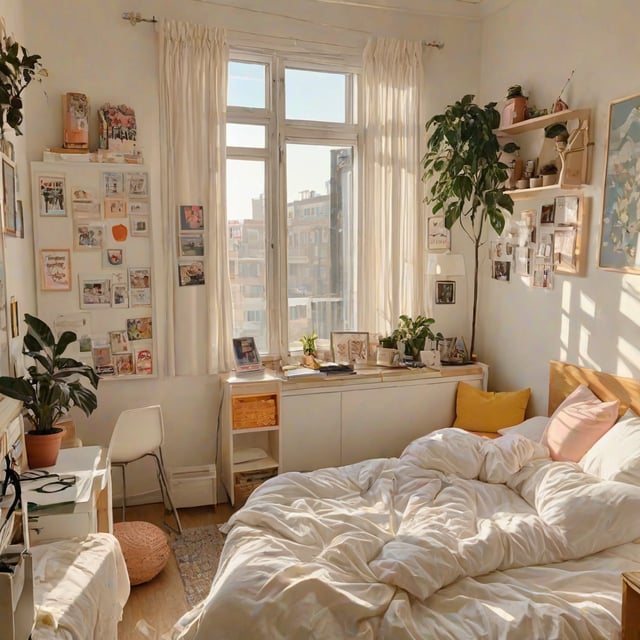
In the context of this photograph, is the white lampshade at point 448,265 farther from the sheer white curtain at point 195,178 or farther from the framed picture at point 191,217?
the framed picture at point 191,217

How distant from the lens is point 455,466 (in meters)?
2.97

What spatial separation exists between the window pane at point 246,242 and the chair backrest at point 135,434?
0.89 meters

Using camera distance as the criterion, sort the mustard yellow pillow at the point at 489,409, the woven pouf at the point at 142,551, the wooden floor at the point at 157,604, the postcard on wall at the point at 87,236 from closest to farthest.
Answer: the wooden floor at the point at 157,604, the woven pouf at the point at 142,551, the postcard on wall at the point at 87,236, the mustard yellow pillow at the point at 489,409

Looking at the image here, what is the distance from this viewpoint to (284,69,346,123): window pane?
13.2 feet

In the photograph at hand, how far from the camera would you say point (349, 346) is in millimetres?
4098

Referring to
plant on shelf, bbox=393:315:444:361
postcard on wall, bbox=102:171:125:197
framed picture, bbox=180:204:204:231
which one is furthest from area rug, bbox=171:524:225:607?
postcard on wall, bbox=102:171:125:197

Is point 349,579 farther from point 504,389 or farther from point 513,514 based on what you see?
point 504,389

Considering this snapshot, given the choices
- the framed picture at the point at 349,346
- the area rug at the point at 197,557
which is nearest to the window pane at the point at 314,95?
the framed picture at the point at 349,346

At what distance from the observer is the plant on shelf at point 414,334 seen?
4.12 m

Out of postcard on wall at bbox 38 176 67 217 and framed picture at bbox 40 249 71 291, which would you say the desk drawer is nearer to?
framed picture at bbox 40 249 71 291

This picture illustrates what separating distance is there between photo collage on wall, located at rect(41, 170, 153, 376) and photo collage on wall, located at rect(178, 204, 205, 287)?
0.66 ft

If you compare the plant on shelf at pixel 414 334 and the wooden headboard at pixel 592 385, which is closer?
the wooden headboard at pixel 592 385

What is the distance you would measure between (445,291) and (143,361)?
2.18 meters

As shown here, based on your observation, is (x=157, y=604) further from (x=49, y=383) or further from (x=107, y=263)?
(x=107, y=263)
